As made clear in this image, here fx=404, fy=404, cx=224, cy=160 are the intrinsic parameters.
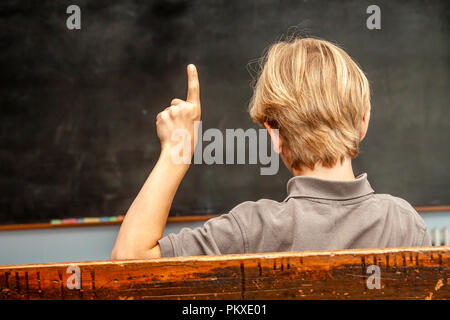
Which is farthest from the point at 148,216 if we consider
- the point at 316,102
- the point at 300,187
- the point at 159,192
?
the point at 316,102

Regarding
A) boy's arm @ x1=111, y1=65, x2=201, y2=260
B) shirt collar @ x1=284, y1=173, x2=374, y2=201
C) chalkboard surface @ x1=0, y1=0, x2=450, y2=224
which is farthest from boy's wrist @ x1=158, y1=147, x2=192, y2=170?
chalkboard surface @ x1=0, y1=0, x2=450, y2=224

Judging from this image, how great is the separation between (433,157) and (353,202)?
2.06m

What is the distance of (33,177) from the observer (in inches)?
88.0

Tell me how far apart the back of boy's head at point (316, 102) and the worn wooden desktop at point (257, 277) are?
0.28m

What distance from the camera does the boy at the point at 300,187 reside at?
2.19 feet

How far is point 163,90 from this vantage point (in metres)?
2.31

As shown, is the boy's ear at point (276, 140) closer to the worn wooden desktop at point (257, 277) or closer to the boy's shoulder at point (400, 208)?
the boy's shoulder at point (400, 208)

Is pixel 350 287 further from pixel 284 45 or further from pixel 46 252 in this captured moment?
pixel 46 252

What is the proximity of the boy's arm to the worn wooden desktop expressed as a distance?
0.10m

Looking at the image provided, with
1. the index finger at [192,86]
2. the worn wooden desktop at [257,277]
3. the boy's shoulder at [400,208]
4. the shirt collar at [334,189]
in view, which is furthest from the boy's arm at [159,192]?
the boy's shoulder at [400,208]

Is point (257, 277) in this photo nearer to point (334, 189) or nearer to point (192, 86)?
point (334, 189)

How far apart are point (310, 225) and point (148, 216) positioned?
0.91 ft

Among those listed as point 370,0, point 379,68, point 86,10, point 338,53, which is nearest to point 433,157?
point 379,68

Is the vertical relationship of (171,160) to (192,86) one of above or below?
below
